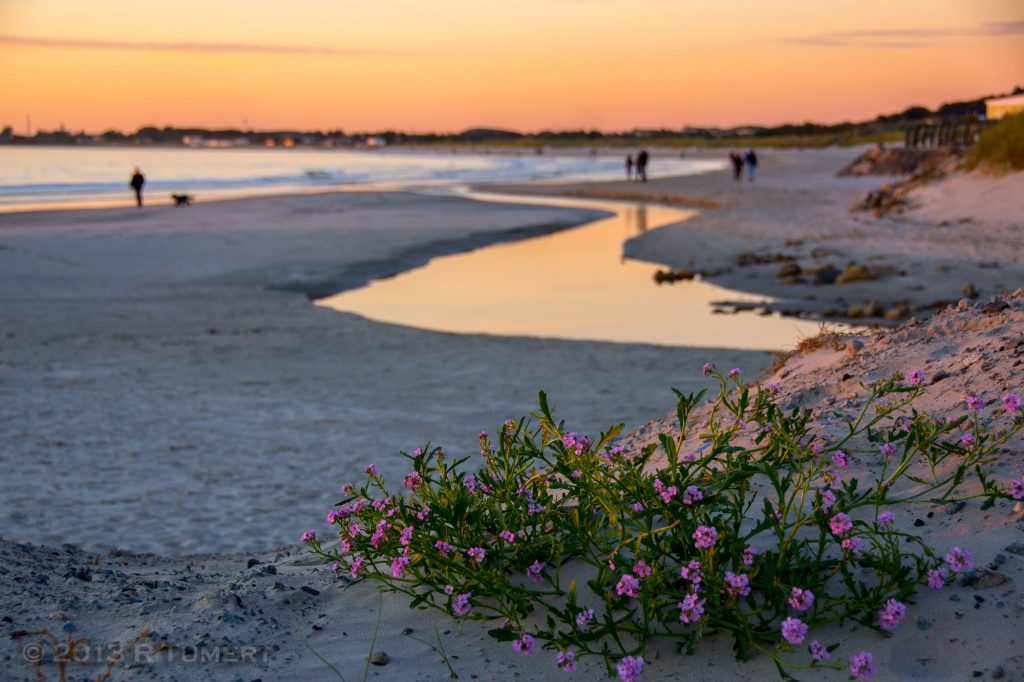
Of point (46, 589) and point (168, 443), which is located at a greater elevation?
point (46, 589)

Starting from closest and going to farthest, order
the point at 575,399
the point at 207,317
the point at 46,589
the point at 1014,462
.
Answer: the point at 1014,462 < the point at 46,589 < the point at 575,399 < the point at 207,317

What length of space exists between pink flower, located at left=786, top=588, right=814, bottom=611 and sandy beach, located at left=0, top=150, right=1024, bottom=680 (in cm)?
21

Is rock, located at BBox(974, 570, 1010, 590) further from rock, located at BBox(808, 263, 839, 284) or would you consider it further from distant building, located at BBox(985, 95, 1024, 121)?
distant building, located at BBox(985, 95, 1024, 121)

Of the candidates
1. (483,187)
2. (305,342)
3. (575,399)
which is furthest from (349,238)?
(483,187)

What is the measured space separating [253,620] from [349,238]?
21.1 meters

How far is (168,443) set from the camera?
759 cm

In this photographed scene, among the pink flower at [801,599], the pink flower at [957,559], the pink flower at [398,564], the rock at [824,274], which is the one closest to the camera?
the pink flower at [801,599]

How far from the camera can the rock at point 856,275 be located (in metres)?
16.6

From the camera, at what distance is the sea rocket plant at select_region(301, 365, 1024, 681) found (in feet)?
9.13

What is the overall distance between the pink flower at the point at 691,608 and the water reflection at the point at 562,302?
701 cm

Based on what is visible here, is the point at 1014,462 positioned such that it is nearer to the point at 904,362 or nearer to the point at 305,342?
the point at 904,362

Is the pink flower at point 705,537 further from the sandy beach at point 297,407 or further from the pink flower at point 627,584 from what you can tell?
the sandy beach at point 297,407

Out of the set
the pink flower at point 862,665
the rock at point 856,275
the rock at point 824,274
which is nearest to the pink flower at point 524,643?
the pink flower at point 862,665

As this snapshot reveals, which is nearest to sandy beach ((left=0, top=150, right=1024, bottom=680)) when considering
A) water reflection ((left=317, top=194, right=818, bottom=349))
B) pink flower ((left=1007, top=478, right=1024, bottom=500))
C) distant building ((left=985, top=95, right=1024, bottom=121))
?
pink flower ((left=1007, top=478, right=1024, bottom=500))
